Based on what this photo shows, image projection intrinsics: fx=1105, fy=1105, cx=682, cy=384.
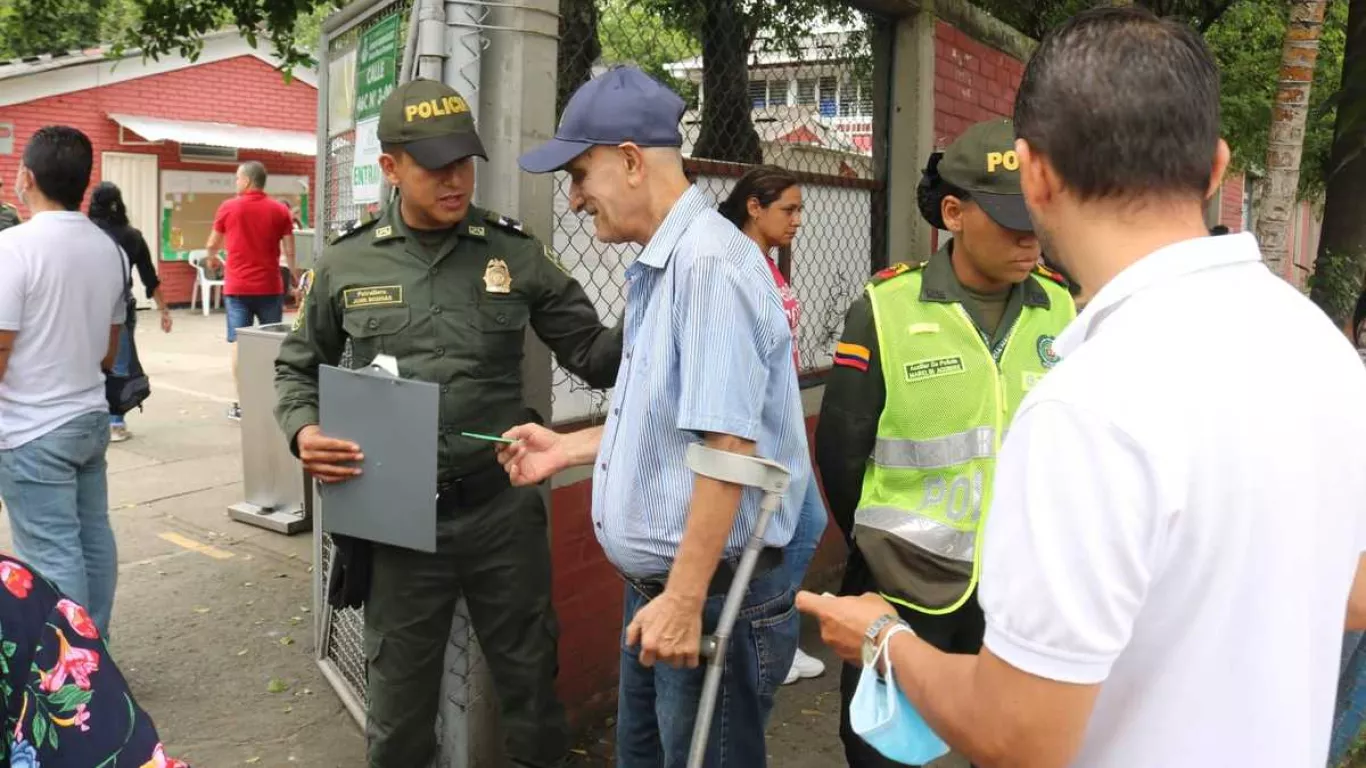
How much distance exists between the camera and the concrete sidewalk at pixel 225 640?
3898 mm

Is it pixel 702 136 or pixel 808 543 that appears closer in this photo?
pixel 808 543

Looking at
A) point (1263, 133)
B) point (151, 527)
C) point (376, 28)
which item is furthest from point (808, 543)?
point (1263, 133)

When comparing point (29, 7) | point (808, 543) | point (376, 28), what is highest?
point (29, 7)

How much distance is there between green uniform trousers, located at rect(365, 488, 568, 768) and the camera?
9.68ft

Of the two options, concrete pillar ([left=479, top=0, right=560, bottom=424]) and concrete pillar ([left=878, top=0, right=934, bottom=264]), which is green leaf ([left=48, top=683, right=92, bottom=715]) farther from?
concrete pillar ([left=878, top=0, right=934, bottom=264])

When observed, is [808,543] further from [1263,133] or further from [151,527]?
[1263,133]

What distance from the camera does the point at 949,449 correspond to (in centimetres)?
255

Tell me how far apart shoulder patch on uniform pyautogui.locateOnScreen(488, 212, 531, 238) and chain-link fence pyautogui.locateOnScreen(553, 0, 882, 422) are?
1.72ft

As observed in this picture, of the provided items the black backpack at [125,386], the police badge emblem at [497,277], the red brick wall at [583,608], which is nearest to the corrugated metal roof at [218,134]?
the black backpack at [125,386]

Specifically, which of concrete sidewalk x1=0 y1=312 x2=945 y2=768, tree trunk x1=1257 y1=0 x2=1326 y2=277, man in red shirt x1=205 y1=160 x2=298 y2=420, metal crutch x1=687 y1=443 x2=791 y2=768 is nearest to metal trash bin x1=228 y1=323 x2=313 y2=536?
concrete sidewalk x1=0 y1=312 x2=945 y2=768

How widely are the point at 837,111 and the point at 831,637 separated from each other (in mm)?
4660

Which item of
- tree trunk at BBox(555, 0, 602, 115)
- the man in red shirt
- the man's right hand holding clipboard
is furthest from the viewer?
the man in red shirt

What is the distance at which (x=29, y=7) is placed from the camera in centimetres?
715

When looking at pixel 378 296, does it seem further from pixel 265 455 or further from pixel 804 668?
pixel 265 455
